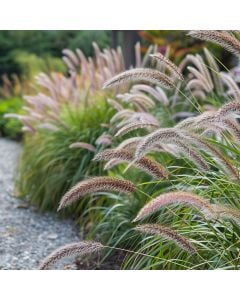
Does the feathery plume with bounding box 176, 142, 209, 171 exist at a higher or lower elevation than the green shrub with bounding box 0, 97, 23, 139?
higher

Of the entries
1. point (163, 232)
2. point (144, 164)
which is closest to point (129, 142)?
point (144, 164)

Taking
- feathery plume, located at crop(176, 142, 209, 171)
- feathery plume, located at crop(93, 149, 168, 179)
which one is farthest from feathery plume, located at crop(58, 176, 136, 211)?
feathery plume, located at crop(176, 142, 209, 171)

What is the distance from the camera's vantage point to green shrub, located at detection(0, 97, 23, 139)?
30.1ft

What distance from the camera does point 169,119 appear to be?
178 inches

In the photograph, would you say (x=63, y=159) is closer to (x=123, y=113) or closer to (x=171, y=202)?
(x=123, y=113)

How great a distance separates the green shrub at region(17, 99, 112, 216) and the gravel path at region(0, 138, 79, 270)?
0.44 feet

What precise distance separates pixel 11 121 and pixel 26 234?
5277mm

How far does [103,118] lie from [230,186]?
2334mm

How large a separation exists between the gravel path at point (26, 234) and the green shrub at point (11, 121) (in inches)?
148

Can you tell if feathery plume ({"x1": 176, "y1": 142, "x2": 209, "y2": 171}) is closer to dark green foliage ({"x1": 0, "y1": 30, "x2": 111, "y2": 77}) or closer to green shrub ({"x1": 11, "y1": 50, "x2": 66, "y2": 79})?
green shrub ({"x1": 11, "y1": 50, "x2": 66, "y2": 79})

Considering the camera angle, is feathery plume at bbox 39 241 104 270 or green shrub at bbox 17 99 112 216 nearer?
feathery plume at bbox 39 241 104 270

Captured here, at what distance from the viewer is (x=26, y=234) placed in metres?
4.15
